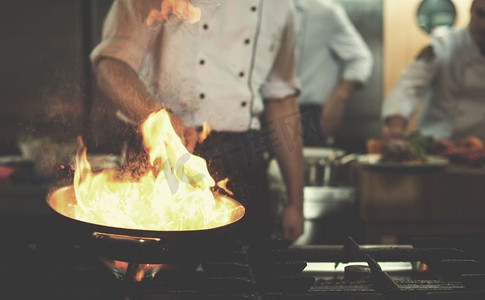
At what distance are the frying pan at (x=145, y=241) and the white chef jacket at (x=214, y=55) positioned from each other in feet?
2.44

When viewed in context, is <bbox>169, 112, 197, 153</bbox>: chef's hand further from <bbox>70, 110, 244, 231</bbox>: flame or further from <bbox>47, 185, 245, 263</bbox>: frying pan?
<bbox>47, 185, 245, 263</bbox>: frying pan

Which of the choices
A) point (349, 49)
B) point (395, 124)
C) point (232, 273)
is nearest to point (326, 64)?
point (349, 49)

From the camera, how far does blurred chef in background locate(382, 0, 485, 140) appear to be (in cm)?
364

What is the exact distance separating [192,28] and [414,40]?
15.4 feet

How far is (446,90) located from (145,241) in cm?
354

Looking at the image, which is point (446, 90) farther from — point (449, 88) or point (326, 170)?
point (326, 170)

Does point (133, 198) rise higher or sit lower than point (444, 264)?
higher

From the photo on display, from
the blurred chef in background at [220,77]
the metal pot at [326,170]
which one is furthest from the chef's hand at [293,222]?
the metal pot at [326,170]

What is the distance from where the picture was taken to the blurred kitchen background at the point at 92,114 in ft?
5.37

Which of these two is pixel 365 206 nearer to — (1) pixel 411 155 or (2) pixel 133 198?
(1) pixel 411 155

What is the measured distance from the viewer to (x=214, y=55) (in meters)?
1.83

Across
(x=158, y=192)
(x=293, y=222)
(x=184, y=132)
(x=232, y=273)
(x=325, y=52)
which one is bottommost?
(x=293, y=222)

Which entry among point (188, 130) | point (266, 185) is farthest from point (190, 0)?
point (266, 185)

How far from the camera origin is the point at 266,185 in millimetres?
2359
